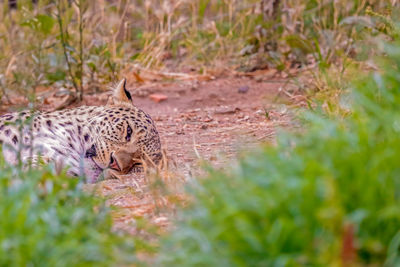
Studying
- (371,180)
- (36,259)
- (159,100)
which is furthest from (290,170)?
(159,100)

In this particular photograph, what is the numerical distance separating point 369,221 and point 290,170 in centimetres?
31

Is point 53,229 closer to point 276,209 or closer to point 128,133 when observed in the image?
point 276,209

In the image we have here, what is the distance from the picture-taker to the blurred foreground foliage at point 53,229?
2.37 m

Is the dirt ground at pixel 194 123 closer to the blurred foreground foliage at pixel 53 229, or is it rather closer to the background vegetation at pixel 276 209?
the blurred foreground foliage at pixel 53 229

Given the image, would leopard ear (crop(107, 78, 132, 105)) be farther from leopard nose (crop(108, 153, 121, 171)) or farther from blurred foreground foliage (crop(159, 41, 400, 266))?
blurred foreground foliage (crop(159, 41, 400, 266))

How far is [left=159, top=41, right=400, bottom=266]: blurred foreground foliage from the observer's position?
222 centimetres

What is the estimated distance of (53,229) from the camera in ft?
8.18

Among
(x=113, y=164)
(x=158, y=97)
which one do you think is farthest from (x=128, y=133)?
(x=158, y=97)

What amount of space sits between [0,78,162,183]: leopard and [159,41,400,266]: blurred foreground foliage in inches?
87.0

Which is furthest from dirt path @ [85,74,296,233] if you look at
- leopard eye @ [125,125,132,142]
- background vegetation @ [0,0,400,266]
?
background vegetation @ [0,0,400,266]

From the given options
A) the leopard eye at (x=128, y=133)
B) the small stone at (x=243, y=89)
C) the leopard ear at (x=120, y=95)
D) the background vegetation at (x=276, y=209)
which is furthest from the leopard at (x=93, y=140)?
the small stone at (x=243, y=89)

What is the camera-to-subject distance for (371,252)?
2277 mm

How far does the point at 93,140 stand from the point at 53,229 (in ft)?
8.18

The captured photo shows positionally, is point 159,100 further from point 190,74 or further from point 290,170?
point 290,170
